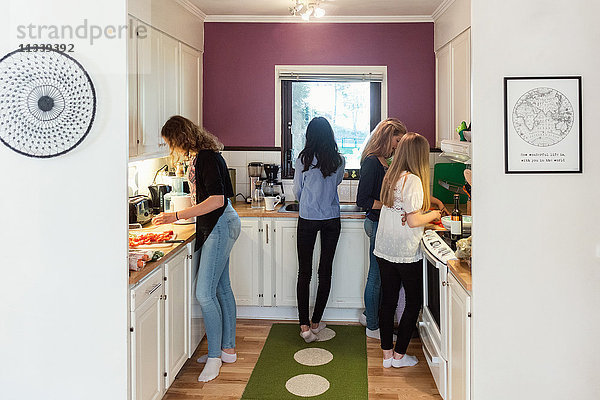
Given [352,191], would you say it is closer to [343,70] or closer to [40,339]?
[343,70]

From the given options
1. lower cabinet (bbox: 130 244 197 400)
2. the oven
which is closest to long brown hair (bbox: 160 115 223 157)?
lower cabinet (bbox: 130 244 197 400)

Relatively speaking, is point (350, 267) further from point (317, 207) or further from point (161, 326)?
point (161, 326)

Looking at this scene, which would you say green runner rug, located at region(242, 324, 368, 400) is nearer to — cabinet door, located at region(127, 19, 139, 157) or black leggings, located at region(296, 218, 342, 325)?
black leggings, located at region(296, 218, 342, 325)

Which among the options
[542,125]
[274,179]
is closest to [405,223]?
[542,125]

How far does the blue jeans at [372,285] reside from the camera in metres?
4.34

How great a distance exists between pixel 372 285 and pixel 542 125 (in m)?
2.18

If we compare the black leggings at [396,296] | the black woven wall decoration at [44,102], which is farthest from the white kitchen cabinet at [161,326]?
the black leggings at [396,296]

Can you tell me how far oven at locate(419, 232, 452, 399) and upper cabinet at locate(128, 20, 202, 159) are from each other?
1809 mm

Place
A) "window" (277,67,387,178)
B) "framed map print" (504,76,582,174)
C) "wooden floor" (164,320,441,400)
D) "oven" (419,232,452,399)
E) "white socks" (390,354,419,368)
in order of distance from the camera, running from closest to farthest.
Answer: "framed map print" (504,76,582,174), "oven" (419,232,452,399), "wooden floor" (164,320,441,400), "white socks" (390,354,419,368), "window" (277,67,387,178)

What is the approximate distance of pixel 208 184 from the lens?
11.7 ft

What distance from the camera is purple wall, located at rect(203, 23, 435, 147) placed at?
5211mm

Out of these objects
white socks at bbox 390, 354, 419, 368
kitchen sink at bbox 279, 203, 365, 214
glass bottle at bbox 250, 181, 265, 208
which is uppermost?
glass bottle at bbox 250, 181, 265, 208

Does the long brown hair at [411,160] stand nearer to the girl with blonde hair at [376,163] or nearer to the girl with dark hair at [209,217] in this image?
the girl with blonde hair at [376,163]

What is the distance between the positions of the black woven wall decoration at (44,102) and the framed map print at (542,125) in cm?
168
